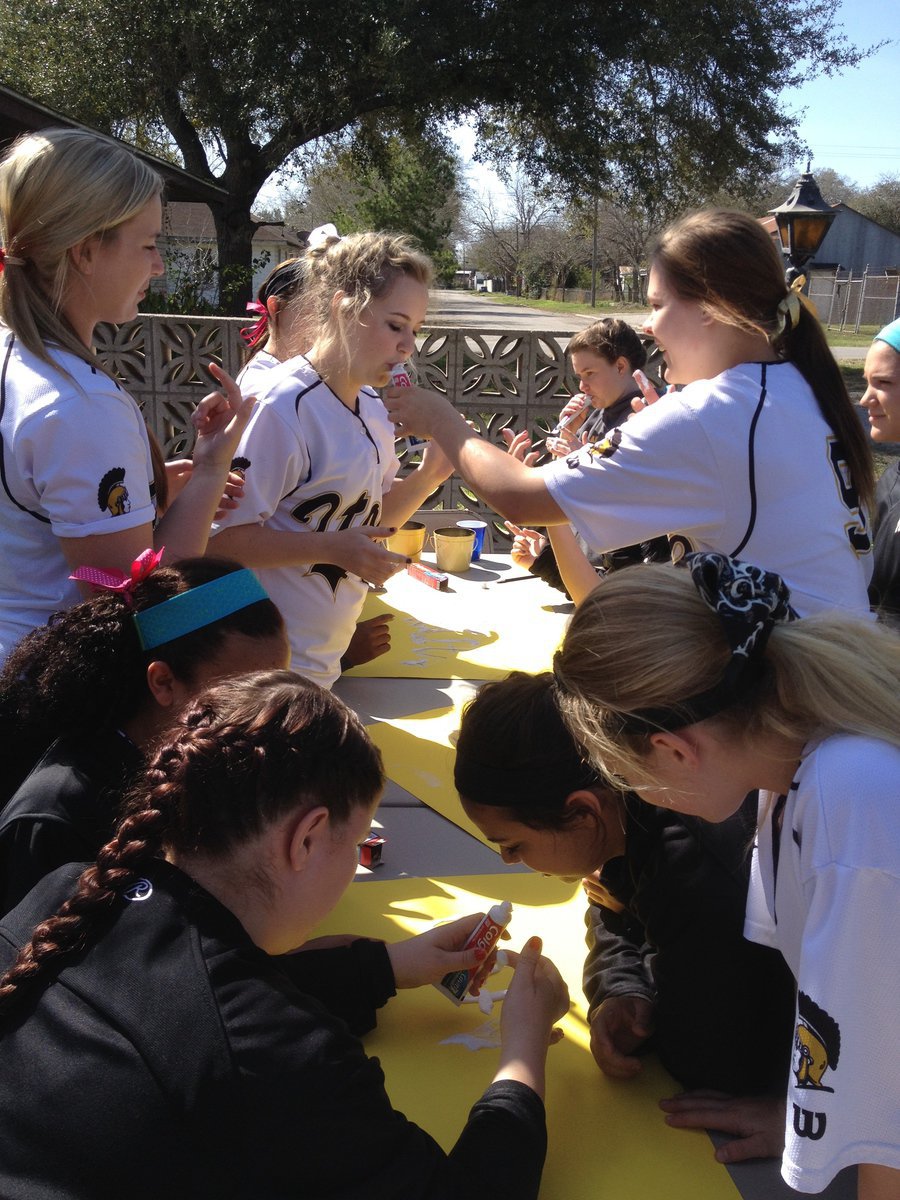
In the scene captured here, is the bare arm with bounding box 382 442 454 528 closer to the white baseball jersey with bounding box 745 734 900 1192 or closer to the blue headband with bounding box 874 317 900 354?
the blue headband with bounding box 874 317 900 354

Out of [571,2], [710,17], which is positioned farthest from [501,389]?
[710,17]

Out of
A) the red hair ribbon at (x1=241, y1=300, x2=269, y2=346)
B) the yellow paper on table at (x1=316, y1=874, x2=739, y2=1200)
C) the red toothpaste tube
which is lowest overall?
the red toothpaste tube

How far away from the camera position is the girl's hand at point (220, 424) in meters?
1.93

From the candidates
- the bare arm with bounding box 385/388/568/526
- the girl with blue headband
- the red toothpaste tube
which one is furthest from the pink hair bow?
the red toothpaste tube

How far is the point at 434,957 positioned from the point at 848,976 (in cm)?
81

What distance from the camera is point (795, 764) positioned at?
1.25 metres

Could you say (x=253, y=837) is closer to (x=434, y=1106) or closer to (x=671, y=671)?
(x=671, y=671)

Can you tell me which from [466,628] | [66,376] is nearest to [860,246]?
[466,628]

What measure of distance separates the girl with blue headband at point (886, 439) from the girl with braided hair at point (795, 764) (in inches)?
62.7

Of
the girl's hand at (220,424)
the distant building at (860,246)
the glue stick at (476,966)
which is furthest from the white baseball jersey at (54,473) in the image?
the distant building at (860,246)

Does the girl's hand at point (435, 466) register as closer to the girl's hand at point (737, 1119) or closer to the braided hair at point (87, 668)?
the braided hair at point (87, 668)

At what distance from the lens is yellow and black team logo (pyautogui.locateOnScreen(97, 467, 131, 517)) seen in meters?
1.59

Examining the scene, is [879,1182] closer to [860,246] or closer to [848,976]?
[848,976]

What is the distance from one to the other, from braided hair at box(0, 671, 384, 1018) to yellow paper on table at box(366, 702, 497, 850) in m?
1.33
